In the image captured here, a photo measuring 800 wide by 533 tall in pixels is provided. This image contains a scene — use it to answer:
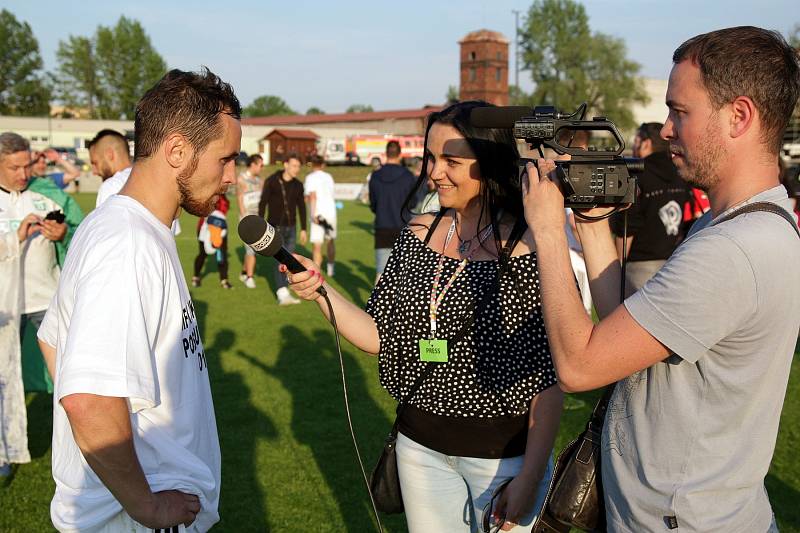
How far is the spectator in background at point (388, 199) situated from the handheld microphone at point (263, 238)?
7.56 m

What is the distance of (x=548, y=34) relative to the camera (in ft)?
280

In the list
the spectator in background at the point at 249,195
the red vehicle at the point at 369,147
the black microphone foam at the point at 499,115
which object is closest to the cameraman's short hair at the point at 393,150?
the spectator in background at the point at 249,195

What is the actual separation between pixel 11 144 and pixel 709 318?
18.3 feet

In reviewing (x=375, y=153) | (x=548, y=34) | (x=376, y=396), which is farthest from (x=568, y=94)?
(x=376, y=396)

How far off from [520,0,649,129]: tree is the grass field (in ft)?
225

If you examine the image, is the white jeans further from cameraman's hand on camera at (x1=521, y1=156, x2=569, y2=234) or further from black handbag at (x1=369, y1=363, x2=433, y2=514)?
cameraman's hand on camera at (x1=521, y1=156, x2=569, y2=234)

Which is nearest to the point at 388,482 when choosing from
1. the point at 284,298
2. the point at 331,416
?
the point at 331,416

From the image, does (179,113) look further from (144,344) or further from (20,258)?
(20,258)

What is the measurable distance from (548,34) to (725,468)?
89.4m

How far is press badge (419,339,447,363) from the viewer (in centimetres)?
277

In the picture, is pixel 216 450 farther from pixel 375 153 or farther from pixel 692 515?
pixel 375 153

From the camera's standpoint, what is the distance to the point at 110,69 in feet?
325

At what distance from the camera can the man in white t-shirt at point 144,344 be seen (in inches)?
79.4

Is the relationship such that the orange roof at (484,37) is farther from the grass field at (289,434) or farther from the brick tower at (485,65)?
the grass field at (289,434)
